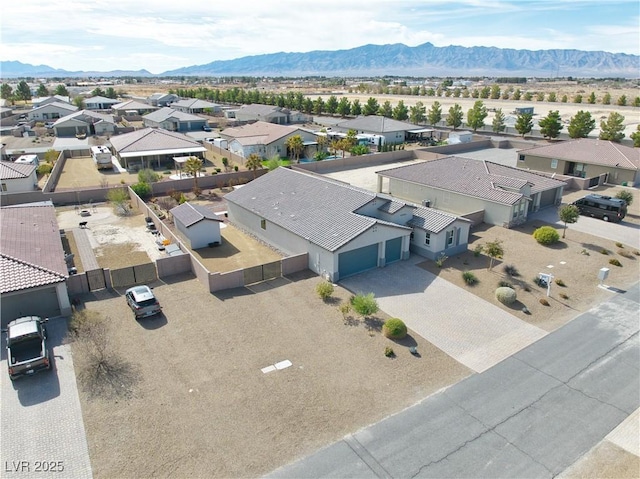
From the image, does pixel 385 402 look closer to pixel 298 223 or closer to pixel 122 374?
pixel 122 374

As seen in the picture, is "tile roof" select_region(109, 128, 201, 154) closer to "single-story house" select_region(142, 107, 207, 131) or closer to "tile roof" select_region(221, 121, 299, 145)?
"tile roof" select_region(221, 121, 299, 145)

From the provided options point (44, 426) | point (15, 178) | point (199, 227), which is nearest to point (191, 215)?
point (199, 227)

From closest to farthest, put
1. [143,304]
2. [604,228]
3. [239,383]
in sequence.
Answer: [239,383]
[143,304]
[604,228]

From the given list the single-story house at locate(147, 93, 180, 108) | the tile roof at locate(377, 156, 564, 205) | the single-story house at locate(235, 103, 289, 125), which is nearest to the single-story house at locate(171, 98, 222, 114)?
the single-story house at locate(147, 93, 180, 108)

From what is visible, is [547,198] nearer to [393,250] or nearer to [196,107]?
[393,250]

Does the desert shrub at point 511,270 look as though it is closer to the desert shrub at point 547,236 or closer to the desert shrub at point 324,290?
the desert shrub at point 547,236

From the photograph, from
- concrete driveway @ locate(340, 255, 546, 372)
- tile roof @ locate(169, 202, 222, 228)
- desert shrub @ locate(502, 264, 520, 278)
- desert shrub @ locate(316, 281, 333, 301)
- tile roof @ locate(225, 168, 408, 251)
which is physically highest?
tile roof @ locate(225, 168, 408, 251)

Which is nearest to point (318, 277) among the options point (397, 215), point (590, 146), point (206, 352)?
point (397, 215)
